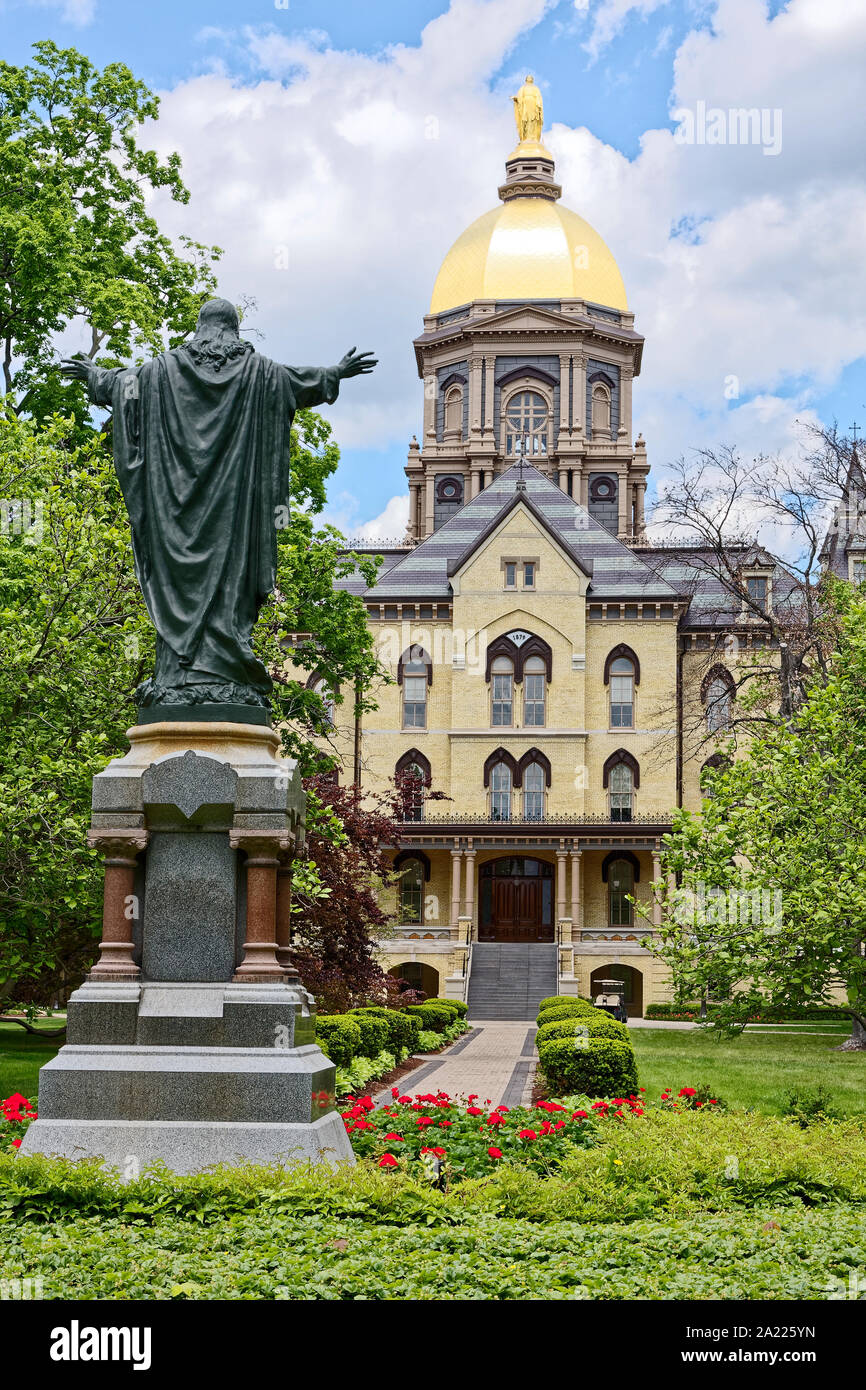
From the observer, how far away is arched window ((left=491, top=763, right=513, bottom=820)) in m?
53.9

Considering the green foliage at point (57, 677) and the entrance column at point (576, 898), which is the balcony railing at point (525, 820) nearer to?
the entrance column at point (576, 898)

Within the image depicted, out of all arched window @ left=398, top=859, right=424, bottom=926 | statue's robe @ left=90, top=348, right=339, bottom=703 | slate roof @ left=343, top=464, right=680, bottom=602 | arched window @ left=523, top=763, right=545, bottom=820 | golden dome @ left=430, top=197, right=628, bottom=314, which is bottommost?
arched window @ left=398, top=859, right=424, bottom=926

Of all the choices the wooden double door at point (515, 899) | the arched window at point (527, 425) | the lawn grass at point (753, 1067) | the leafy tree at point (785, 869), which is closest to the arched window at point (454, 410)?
the arched window at point (527, 425)

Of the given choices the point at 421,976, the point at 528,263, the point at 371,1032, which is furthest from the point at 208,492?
the point at 528,263

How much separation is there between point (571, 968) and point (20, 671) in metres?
35.3

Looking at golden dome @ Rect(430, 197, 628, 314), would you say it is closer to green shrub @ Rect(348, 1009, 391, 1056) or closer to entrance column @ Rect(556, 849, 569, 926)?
entrance column @ Rect(556, 849, 569, 926)

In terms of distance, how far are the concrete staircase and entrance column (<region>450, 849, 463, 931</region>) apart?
3.84 feet

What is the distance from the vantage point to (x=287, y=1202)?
7.50m

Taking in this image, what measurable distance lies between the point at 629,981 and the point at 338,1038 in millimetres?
34800

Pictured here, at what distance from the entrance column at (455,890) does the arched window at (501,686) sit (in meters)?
5.32

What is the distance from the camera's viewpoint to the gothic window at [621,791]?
54.3 meters

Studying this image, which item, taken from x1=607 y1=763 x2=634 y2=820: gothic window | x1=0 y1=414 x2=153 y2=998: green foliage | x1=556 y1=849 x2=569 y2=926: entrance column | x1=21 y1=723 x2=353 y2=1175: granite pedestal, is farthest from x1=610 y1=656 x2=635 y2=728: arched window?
x1=21 y1=723 x2=353 y2=1175: granite pedestal

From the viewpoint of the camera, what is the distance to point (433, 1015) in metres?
33.8
